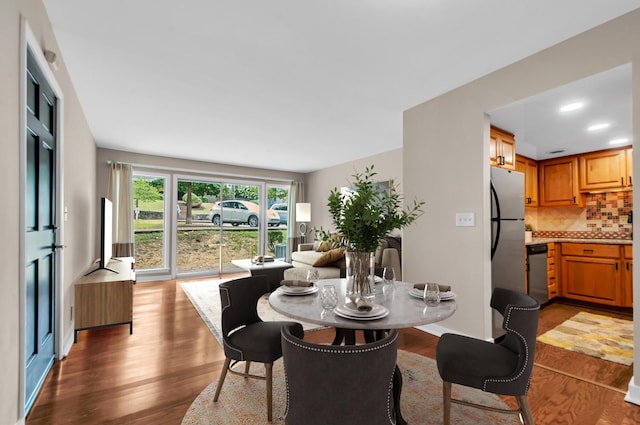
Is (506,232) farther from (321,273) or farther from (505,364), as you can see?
(321,273)

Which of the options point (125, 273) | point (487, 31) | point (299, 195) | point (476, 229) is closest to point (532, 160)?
point (476, 229)

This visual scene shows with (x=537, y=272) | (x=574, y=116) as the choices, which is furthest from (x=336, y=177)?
(x=574, y=116)

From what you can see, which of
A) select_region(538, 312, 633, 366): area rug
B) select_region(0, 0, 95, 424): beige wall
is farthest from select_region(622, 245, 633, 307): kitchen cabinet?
select_region(0, 0, 95, 424): beige wall

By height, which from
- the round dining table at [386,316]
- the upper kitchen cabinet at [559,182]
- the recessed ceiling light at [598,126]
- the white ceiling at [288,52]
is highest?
the white ceiling at [288,52]

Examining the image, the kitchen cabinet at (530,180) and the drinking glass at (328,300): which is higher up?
the kitchen cabinet at (530,180)

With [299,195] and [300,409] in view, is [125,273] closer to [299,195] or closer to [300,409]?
[300,409]

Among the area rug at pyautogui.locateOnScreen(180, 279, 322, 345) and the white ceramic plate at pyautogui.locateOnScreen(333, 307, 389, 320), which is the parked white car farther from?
the white ceramic plate at pyautogui.locateOnScreen(333, 307, 389, 320)

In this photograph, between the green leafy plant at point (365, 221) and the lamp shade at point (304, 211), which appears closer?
the green leafy plant at point (365, 221)

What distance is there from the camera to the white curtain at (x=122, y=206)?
220 inches

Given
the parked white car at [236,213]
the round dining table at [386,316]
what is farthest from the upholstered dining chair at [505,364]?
the parked white car at [236,213]

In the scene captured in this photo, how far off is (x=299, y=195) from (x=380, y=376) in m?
6.88

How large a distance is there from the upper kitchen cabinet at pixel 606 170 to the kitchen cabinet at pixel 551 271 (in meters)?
1.07

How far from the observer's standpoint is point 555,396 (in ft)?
6.91

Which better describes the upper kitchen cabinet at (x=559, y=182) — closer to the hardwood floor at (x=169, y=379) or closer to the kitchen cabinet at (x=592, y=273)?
the kitchen cabinet at (x=592, y=273)
